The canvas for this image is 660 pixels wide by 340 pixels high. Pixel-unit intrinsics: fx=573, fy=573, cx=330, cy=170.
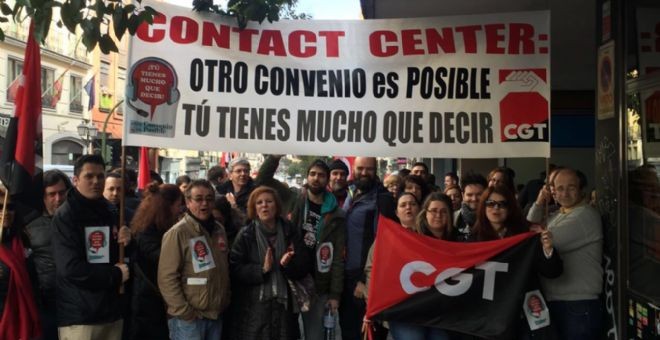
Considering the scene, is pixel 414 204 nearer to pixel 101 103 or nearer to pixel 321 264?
pixel 321 264

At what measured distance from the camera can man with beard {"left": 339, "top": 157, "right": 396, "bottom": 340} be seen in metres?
4.97

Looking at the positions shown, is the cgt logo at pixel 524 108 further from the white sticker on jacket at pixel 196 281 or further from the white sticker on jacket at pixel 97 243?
the white sticker on jacket at pixel 97 243

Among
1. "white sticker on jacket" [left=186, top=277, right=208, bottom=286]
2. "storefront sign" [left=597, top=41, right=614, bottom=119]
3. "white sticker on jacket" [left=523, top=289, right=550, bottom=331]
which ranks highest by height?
"storefront sign" [left=597, top=41, right=614, bottom=119]

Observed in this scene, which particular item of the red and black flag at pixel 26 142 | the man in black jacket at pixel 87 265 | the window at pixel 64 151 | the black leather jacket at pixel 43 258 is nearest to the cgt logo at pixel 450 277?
the man in black jacket at pixel 87 265

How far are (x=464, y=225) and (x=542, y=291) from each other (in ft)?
3.89

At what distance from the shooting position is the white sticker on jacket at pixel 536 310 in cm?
402

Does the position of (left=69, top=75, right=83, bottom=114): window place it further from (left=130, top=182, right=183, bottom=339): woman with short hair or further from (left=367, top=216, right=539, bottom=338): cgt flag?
(left=367, top=216, right=539, bottom=338): cgt flag

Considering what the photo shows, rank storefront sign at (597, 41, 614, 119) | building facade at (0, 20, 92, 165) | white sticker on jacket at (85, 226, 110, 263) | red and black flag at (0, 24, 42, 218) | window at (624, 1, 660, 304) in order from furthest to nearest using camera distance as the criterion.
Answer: building facade at (0, 20, 92, 165), storefront sign at (597, 41, 614, 119), white sticker on jacket at (85, 226, 110, 263), red and black flag at (0, 24, 42, 218), window at (624, 1, 660, 304)

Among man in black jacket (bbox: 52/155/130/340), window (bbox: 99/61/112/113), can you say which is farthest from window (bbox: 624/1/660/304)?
window (bbox: 99/61/112/113)

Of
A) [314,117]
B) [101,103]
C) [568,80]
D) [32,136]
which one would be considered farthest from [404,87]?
[101,103]

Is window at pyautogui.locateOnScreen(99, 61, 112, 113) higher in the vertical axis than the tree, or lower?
higher

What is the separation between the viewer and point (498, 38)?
457cm

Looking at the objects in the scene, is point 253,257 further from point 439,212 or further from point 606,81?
point 606,81

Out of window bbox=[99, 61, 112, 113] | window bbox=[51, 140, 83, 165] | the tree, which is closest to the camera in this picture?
the tree
